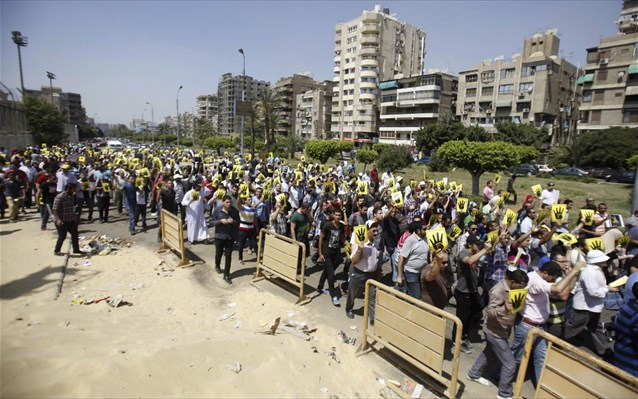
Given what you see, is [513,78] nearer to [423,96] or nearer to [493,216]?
[423,96]

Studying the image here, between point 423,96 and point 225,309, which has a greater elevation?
point 423,96

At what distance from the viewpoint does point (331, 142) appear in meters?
36.1

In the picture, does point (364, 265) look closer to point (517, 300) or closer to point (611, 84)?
point (517, 300)

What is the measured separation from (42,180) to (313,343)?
1076 cm

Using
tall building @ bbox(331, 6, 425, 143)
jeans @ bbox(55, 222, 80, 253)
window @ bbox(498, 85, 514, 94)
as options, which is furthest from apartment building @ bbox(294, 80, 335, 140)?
jeans @ bbox(55, 222, 80, 253)

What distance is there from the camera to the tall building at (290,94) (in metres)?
105

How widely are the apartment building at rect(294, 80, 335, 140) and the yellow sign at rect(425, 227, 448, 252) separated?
85788 millimetres

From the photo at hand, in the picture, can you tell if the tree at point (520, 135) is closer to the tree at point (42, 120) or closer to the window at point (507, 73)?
the window at point (507, 73)

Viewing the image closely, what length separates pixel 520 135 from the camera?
48.1 m

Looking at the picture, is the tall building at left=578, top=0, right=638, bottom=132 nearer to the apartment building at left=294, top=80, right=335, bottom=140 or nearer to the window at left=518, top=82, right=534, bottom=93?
the window at left=518, top=82, right=534, bottom=93

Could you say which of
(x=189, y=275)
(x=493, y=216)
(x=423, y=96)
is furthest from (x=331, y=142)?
(x=423, y=96)

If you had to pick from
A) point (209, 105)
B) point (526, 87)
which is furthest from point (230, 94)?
point (526, 87)

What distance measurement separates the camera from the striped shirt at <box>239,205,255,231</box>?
8227mm

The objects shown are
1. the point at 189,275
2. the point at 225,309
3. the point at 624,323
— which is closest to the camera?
the point at 624,323
